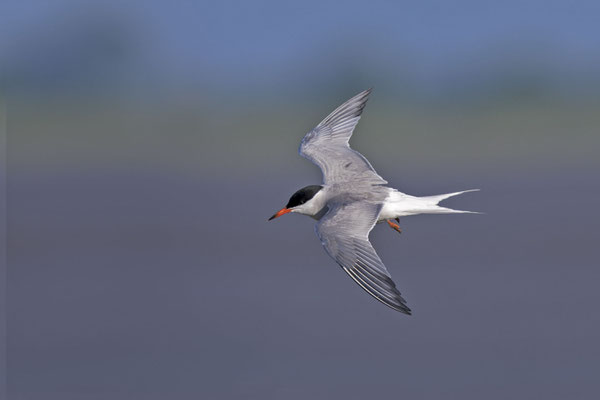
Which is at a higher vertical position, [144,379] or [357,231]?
[357,231]

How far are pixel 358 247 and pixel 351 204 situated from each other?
0.50 metres

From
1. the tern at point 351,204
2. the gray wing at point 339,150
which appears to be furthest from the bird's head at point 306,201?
the gray wing at point 339,150

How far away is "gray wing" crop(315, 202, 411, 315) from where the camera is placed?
562 centimetres

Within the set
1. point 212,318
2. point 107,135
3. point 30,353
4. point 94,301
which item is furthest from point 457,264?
point 107,135

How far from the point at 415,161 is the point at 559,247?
622 cm

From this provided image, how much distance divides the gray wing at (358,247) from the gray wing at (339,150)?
0.56 metres

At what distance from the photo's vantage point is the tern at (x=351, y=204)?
18.9 ft

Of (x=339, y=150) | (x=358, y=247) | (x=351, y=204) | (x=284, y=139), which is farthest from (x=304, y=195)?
(x=284, y=139)

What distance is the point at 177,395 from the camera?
360 inches

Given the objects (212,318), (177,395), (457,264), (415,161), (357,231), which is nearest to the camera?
(357,231)

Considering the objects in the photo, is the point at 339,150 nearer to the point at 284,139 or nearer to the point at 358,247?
the point at 358,247

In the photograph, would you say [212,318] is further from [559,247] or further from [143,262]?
[559,247]

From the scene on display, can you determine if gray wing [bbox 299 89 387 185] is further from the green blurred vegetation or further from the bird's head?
the green blurred vegetation

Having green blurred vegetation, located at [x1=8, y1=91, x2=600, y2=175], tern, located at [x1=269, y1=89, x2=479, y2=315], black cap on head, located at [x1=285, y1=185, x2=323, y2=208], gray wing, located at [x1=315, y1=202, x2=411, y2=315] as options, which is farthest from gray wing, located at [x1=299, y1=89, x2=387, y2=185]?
green blurred vegetation, located at [x1=8, y1=91, x2=600, y2=175]
